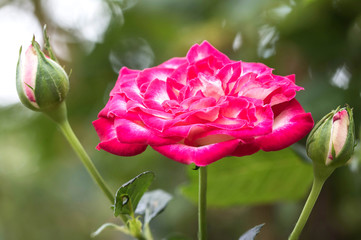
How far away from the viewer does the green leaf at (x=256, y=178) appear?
899 millimetres

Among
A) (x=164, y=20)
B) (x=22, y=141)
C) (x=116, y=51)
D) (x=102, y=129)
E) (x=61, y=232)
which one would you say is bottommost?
(x=61, y=232)

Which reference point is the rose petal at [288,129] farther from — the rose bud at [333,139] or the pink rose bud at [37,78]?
the pink rose bud at [37,78]

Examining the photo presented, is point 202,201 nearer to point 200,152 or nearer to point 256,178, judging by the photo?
point 200,152

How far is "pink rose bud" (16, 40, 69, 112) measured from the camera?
51 cm

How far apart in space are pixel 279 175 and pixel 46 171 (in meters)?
1.12

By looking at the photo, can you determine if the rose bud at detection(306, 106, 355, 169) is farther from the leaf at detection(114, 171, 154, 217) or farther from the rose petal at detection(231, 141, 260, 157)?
the leaf at detection(114, 171, 154, 217)

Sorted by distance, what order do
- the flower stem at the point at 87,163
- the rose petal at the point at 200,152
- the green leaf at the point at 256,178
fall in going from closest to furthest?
the rose petal at the point at 200,152 → the flower stem at the point at 87,163 → the green leaf at the point at 256,178

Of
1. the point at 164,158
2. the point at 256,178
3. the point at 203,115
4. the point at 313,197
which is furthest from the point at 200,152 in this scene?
the point at 164,158

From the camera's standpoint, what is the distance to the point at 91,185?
5.25 feet

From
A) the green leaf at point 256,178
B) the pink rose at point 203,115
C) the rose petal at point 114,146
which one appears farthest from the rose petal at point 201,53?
the green leaf at point 256,178

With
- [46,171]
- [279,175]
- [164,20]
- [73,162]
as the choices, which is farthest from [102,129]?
[46,171]

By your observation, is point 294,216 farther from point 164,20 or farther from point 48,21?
point 48,21

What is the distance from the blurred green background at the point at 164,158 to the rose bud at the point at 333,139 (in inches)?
7.8

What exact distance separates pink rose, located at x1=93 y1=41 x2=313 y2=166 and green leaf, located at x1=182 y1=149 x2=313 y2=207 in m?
0.39
